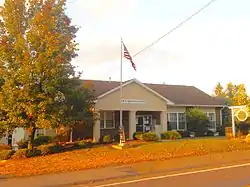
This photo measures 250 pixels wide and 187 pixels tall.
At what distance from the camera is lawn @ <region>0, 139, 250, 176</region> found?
1429cm

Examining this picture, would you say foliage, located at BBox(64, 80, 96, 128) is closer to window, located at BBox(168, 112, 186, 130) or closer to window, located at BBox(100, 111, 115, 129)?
window, located at BBox(100, 111, 115, 129)

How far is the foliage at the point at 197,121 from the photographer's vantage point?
32156 mm

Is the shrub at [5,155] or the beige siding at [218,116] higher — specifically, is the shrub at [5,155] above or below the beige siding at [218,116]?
below

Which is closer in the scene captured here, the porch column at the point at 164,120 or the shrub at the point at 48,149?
the shrub at the point at 48,149

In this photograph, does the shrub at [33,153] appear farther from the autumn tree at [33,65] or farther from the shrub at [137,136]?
the shrub at [137,136]

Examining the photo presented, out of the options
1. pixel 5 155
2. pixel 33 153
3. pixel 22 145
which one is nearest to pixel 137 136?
pixel 22 145

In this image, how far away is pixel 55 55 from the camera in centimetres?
1891

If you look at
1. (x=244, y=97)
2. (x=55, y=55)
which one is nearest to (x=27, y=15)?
(x=55, y=55)

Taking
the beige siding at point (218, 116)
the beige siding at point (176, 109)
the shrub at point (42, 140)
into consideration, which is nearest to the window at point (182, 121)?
the beige siding at point (176, 109)

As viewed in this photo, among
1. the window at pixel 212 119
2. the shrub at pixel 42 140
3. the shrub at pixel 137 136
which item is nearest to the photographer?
the shrub at pixel 42 140

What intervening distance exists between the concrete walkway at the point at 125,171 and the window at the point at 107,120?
516 inches

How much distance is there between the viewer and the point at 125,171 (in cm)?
1305

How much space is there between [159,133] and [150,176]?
1770 cm

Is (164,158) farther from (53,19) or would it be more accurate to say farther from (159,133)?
(159,133)
